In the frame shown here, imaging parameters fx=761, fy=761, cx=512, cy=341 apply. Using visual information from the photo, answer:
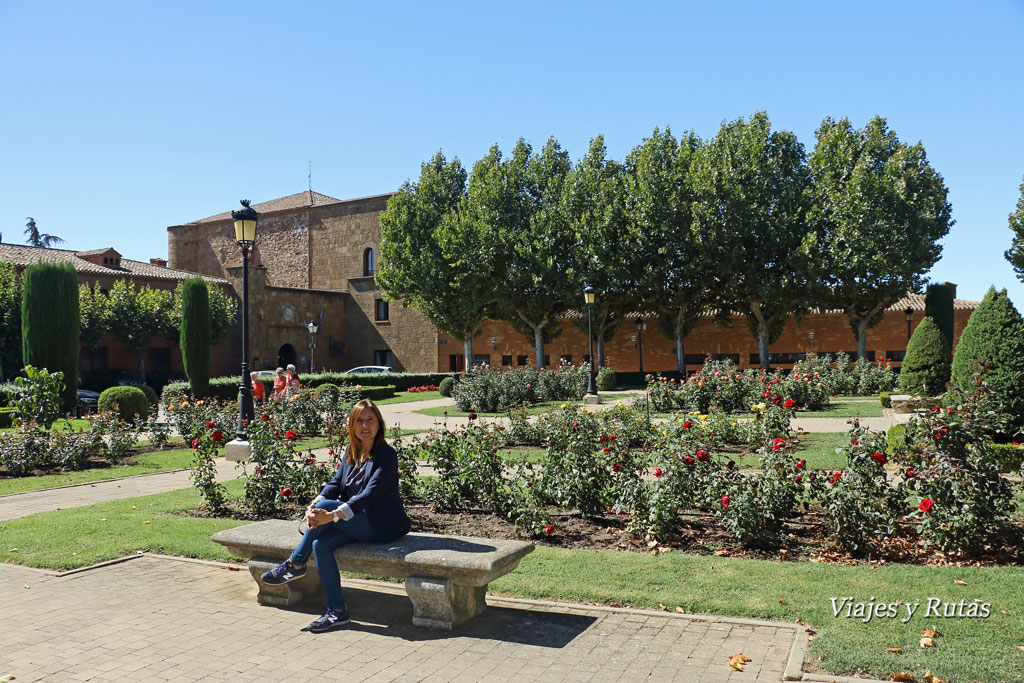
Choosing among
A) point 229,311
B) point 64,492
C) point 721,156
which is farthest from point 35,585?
point 229,311

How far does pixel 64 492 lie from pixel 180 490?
5.74 ft

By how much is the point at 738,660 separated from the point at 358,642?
2.21 meters

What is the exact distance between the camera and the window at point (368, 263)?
47.3 metres

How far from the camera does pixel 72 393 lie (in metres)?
22.7

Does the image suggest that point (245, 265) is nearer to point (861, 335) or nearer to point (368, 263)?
point (861, 335)

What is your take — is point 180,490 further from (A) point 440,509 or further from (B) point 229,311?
(B) point 229,311

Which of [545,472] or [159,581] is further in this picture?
[545,472]

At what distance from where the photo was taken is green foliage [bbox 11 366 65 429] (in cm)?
1371

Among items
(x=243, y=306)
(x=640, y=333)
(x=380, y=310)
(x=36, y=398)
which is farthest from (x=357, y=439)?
(x=380, y=310)

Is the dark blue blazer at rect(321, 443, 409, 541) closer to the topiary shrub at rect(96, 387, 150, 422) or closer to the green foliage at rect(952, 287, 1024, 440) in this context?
the green foliage at rect(952, 287, 1024, 440)

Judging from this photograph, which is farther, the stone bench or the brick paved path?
the stone bench

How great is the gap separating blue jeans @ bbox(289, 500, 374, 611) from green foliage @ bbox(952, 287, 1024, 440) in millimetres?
8476

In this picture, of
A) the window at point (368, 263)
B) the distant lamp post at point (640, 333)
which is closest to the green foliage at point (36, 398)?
the distant lamp post at point (640, 333)

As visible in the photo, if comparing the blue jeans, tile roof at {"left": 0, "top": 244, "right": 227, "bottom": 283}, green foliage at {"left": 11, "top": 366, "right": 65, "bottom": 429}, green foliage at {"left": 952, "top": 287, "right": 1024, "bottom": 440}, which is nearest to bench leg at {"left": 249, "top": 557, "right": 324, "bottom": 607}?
the blue jeans
